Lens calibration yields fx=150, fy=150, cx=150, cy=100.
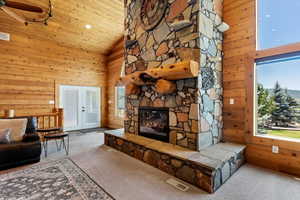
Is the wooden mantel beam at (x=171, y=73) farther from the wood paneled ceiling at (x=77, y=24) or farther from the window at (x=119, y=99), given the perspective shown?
the window at (x=119, y=99)

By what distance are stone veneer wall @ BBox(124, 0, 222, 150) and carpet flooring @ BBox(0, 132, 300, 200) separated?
749 mm

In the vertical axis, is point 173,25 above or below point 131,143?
above

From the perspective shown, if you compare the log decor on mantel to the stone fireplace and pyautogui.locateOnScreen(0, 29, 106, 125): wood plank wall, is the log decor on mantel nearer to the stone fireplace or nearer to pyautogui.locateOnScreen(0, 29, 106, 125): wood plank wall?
the stone fireplace

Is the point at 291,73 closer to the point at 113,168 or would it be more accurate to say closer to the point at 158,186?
the point at 158,186

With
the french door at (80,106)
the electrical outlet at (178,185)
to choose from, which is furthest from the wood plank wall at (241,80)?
the french door at (80,106)

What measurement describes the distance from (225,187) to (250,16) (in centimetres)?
327

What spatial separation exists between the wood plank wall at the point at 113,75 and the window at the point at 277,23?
482 centimetres

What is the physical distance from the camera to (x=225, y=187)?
2.22m

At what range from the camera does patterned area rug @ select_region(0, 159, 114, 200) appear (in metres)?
2.01

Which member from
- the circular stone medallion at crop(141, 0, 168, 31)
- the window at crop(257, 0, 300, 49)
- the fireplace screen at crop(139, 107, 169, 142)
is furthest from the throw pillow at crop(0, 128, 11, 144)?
the window at crop(257, 0, 300, 49)

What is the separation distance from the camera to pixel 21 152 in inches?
113

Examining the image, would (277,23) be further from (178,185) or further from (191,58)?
(178,185)

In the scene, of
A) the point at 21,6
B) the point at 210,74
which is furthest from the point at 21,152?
the point at 210,74

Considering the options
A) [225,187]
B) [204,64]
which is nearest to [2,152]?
[225,187]
